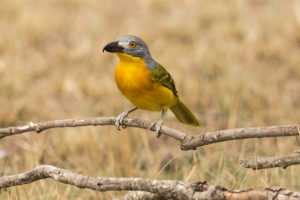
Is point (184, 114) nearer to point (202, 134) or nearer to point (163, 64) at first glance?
point (202, 134)

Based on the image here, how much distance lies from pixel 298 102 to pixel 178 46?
2822 mm

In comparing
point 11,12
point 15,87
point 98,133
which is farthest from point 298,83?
point 11,12

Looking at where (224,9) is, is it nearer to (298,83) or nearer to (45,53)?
(298,83)

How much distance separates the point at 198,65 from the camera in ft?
28.9

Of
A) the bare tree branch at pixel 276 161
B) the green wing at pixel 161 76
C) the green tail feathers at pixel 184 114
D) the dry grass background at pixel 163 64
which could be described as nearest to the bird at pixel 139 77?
the green wing at pixel 161 76

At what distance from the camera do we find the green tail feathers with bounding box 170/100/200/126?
14.8 feet

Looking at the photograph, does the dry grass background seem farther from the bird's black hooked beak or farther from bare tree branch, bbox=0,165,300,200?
the bird's black hooked beak

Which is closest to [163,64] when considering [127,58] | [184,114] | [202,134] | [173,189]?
[184,114]

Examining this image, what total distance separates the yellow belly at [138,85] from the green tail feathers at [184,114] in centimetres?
60

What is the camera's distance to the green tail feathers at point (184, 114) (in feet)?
14.8

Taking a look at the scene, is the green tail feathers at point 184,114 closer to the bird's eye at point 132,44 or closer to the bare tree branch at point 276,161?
the bird's eye at point 132,44

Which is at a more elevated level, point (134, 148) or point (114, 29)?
point (114, 29)

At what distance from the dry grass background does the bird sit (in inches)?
37.9

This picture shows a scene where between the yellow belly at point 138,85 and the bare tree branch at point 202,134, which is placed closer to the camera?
the bare tree branch at point 202,134
